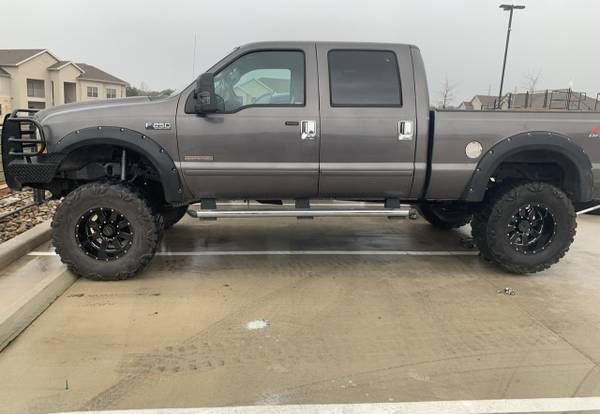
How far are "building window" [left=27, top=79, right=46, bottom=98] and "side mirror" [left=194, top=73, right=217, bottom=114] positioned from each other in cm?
6170

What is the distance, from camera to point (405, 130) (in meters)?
4.96

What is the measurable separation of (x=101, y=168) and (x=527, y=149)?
4168 millimetres

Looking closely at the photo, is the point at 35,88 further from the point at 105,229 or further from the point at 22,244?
the point at 105,229

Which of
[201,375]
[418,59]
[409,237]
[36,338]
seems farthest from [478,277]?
[36,338]

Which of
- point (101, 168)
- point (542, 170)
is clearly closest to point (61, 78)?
point (101, 168)

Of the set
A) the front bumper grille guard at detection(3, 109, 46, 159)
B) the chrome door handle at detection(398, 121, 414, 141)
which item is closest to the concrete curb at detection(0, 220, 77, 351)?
the front bumper grille guard at detection(3, 109, 46, 159)

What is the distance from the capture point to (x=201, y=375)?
10.8ft

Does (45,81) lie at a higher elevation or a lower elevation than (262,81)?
higher

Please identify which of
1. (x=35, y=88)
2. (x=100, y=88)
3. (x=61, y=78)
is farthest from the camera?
(x=100, y=88)

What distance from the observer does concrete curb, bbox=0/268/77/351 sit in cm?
368

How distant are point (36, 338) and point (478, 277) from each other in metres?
4.03

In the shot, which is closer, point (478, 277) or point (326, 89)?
point (326, 89)

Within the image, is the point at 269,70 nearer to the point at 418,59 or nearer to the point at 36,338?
the point at 418,59

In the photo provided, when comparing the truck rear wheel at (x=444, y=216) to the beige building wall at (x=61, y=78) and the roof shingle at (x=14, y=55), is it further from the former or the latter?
the beige building wall at (x=61, y=78)
